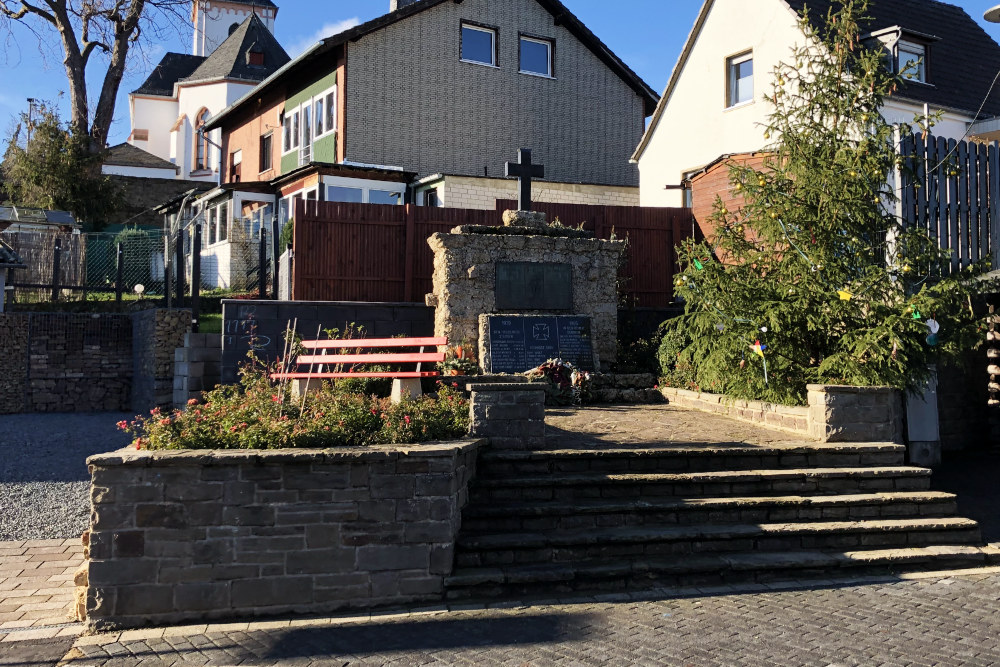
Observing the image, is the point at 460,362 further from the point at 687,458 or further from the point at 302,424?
the point at 302,424

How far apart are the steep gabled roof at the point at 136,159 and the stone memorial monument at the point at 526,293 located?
37424 mm

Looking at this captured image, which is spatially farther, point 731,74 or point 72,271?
point 731,74

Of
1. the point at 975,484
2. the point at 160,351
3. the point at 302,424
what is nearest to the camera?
the point at 302,424

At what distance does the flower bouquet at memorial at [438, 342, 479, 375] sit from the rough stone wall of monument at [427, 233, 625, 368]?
26cm

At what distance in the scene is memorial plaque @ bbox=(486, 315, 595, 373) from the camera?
12.8 meters

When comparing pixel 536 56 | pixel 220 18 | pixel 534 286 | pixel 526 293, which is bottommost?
pixel 526 293

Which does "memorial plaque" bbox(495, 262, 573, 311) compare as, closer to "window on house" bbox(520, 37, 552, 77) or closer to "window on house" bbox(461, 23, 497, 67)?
"window on house" bbox(461, 23, 497, 67)

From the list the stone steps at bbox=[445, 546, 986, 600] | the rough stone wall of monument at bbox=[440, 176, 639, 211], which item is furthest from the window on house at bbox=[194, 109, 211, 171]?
the stone steps at bbox=[445, 546, 986, 600]

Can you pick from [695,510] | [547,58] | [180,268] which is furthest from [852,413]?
[547,58]

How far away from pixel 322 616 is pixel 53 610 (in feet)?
7.25

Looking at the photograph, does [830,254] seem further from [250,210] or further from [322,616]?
[250,210]

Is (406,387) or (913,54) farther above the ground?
(913,54)

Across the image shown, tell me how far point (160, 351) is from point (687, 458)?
11.8 m

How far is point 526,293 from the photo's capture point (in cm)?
1333
